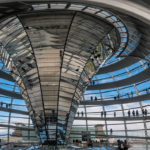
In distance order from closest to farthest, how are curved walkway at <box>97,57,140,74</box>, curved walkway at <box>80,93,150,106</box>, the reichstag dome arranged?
the reichstag dome < curved walkway at <box>97,57,140,74</box> < curved walkway at <box>80,93,150,106</box>

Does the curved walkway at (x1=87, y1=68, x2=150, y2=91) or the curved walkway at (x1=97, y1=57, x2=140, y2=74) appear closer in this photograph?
the curved walkway at (x1=87, y1=68, x2=150, y2=91)

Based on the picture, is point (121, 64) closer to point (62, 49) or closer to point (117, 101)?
point (117, 101)

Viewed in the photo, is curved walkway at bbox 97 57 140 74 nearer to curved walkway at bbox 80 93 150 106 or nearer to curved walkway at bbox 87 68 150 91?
curved walkway at bbox 87 68 150 91

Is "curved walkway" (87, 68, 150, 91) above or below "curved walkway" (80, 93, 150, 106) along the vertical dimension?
above

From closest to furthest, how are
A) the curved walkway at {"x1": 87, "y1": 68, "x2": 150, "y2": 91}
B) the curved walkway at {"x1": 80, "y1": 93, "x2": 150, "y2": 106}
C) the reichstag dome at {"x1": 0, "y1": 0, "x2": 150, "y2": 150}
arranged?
the reichstag dome at {"x1": 0, "y1": 0, "x2": 150, "y2": 150} → the curved walkway at {"x1": 87, "y1": 68, "x2": 150, "y2": 91} → the curved walkway at {"x1": 80, "y1": 93, "x2": 150, "y2": 106}

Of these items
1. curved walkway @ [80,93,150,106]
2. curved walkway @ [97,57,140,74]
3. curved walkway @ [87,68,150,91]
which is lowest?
curved walkway @ [80,93,150,106]

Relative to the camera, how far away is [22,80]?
65.4ft

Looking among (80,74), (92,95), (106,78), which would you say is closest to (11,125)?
(92,95)

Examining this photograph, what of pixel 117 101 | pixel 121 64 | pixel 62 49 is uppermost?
pixel 121 64

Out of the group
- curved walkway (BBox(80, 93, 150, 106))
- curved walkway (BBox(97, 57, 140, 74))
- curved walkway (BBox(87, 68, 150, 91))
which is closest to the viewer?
curved walkway (BBox(87, 68, 150, 91))

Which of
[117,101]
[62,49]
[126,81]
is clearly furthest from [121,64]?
[62,49]

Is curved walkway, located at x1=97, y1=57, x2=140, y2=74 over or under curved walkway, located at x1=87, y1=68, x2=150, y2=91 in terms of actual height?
over

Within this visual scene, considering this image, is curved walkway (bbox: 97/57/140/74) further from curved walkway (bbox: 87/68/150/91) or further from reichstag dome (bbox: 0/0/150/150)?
curved walkway (bbox: 87/68/150/91)

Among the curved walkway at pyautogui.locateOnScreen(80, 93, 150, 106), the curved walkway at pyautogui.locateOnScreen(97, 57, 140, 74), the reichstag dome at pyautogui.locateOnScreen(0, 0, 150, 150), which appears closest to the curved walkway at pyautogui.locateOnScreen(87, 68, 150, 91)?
the reichstag dome at pyautogui.locateOnScreen(0, 0, 150, 150)
